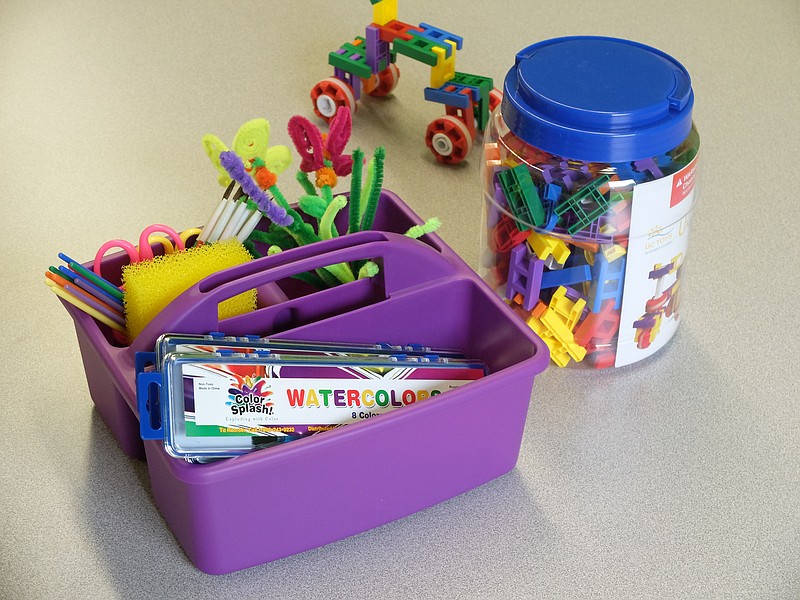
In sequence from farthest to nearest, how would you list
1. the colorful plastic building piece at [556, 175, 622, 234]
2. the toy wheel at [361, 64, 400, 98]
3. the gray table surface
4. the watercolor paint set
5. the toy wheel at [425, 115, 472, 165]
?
the toy wheel at [361, 64, 400, 98]
the toy wheel at [425, 115, 472, 165]
the colorful plastic building piece at [556, 175, 622, 234]
the gray table surface
the watercolor paint set

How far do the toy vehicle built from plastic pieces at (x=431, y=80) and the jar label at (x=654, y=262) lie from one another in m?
0.41

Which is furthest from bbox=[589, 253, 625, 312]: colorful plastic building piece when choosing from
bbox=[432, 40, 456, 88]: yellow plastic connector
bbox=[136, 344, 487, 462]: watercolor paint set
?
bbox=[432, 40, 456, 88]: yellow plastic connector

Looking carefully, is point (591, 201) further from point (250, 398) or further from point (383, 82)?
point (383, 82)

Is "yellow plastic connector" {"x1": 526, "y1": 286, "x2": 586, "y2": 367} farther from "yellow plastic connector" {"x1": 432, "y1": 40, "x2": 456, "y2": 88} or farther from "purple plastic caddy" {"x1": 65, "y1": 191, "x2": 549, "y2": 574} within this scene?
"yellow plastic connector" {"x1": 432, "y1": 40, "x2": 456, "y2": 88}

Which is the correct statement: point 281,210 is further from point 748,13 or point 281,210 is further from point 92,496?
point 748,13

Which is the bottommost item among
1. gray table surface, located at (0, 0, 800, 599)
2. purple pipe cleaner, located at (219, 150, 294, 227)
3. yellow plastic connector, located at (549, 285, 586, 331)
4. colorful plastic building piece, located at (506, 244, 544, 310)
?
gray table surface, located at (0, 0, 800, 599)

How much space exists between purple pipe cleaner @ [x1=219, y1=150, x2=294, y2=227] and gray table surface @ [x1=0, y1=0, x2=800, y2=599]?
29cm

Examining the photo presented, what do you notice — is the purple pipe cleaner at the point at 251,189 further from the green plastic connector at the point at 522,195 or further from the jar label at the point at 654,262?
the jar label at the point at 654,262

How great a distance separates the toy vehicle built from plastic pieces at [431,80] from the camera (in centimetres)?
141

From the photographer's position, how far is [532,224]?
1071mm

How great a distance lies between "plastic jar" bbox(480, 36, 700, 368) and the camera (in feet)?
3.29

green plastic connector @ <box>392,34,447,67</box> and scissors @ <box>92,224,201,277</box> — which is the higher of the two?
scissors @ <box>92,224,201,277</box>

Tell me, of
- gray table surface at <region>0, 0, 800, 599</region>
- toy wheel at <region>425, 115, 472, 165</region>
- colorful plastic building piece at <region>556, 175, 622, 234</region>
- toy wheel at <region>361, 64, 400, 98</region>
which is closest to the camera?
gray table surface at <region>0, 0, 800, 599</region>

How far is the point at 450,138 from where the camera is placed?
141 centimetres
